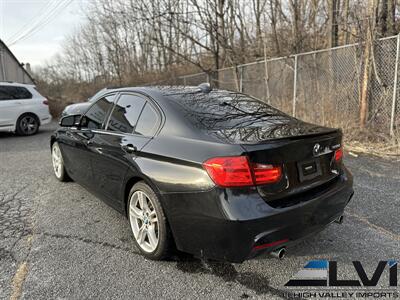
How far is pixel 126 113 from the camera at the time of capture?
3.44 meters

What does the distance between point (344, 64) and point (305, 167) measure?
265 inches

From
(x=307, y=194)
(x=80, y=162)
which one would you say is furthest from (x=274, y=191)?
(x=80, y=162)

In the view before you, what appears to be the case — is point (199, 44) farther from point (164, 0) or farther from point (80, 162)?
point (80, 162)

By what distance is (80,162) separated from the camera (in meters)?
4.20

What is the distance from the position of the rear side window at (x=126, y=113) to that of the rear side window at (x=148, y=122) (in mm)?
86

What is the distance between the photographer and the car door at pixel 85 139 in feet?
12.6

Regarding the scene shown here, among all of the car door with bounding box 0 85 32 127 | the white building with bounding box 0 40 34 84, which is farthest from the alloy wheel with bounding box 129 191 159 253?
the white building with bounding box 0 40 34 84

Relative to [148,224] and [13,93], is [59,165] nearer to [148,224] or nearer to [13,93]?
[148,224]

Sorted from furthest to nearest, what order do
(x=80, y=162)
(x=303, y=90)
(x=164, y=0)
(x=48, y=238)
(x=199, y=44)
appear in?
(x=164, y=0)
(x=199, y=44)
(x=303, y=90)
(x=80, y=162)
(x=48, y=238)

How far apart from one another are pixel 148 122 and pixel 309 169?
4.85 ft

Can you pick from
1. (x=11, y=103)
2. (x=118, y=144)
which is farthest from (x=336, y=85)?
(x=11, y=103)

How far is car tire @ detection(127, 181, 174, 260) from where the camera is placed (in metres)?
2.71

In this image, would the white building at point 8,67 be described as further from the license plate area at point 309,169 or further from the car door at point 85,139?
the license plate area at point 309,169
